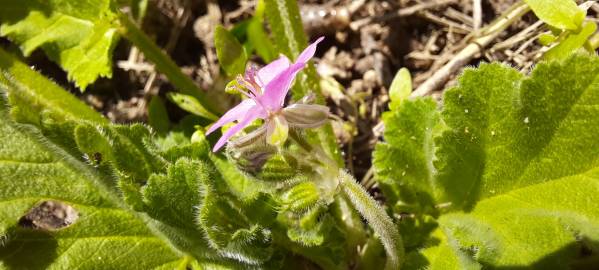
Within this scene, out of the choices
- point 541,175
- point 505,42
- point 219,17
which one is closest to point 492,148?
point 541,175

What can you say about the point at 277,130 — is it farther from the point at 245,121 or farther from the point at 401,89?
the point at 401,89

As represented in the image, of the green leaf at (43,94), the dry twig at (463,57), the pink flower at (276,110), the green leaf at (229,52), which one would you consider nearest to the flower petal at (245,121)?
the pink flower at (276,110)

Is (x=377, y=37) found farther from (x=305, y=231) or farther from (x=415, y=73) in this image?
(x=305, y=231)

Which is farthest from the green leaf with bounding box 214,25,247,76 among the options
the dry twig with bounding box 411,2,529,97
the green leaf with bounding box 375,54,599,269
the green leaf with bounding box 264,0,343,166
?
the dry twig with bounding box 411,2,529,97

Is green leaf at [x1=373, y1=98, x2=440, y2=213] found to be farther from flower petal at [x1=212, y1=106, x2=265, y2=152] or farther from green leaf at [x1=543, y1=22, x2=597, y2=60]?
flower petal at [x1=212, y1=106, x2=265, y2=152]

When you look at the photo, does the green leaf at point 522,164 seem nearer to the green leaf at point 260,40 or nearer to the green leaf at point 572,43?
the green leaf at point 572,43

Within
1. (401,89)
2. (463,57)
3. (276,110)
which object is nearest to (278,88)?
(276,110)
